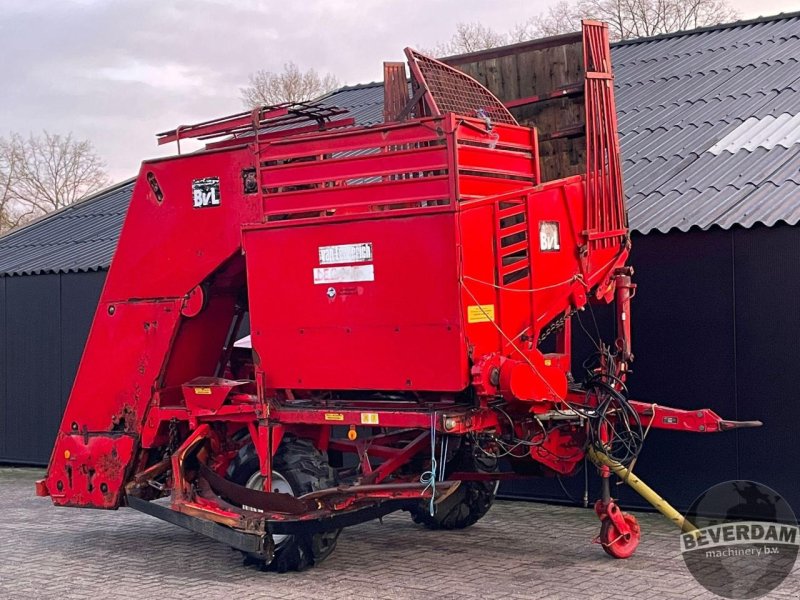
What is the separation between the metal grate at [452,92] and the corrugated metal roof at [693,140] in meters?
2.35

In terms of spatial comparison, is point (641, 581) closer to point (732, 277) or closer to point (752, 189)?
point (732, 277)

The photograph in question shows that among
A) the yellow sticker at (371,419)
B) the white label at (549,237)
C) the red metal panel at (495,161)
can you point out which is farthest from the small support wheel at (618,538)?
the red metal panel at (495,161)

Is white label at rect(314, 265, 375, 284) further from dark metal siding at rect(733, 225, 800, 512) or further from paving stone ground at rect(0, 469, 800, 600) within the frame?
dark metal siding at rect(733, 225, 800, 512)

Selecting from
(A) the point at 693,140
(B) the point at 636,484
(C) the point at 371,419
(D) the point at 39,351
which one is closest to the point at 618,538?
(B) the point at 636,484

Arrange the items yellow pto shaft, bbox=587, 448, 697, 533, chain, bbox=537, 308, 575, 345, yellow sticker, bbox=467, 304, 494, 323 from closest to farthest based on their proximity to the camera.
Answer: yellow sticker, bbox=467, 304, 494, 323, yellow pto shaft, bbox=587, 448, 697, 533, chain, bbox=537, 308, 575, 345

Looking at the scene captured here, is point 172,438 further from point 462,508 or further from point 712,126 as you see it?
point 712,126

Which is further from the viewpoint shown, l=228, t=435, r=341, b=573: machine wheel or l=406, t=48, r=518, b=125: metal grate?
l=406, t=48, r=518, b=125: metal grate

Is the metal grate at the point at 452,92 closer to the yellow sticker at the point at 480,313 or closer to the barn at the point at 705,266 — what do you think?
the barn at the point at 705,266

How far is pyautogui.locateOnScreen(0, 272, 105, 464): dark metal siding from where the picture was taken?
15.5 meters

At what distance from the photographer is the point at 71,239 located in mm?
17344

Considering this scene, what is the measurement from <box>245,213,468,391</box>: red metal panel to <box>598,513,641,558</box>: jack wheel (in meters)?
1.83

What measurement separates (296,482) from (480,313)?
1969mm

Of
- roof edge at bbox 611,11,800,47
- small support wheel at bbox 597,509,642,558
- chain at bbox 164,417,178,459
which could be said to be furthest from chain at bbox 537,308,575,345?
roof edge at bbox 611,11,800,47

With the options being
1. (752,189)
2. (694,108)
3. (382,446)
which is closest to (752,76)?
(694,108)
